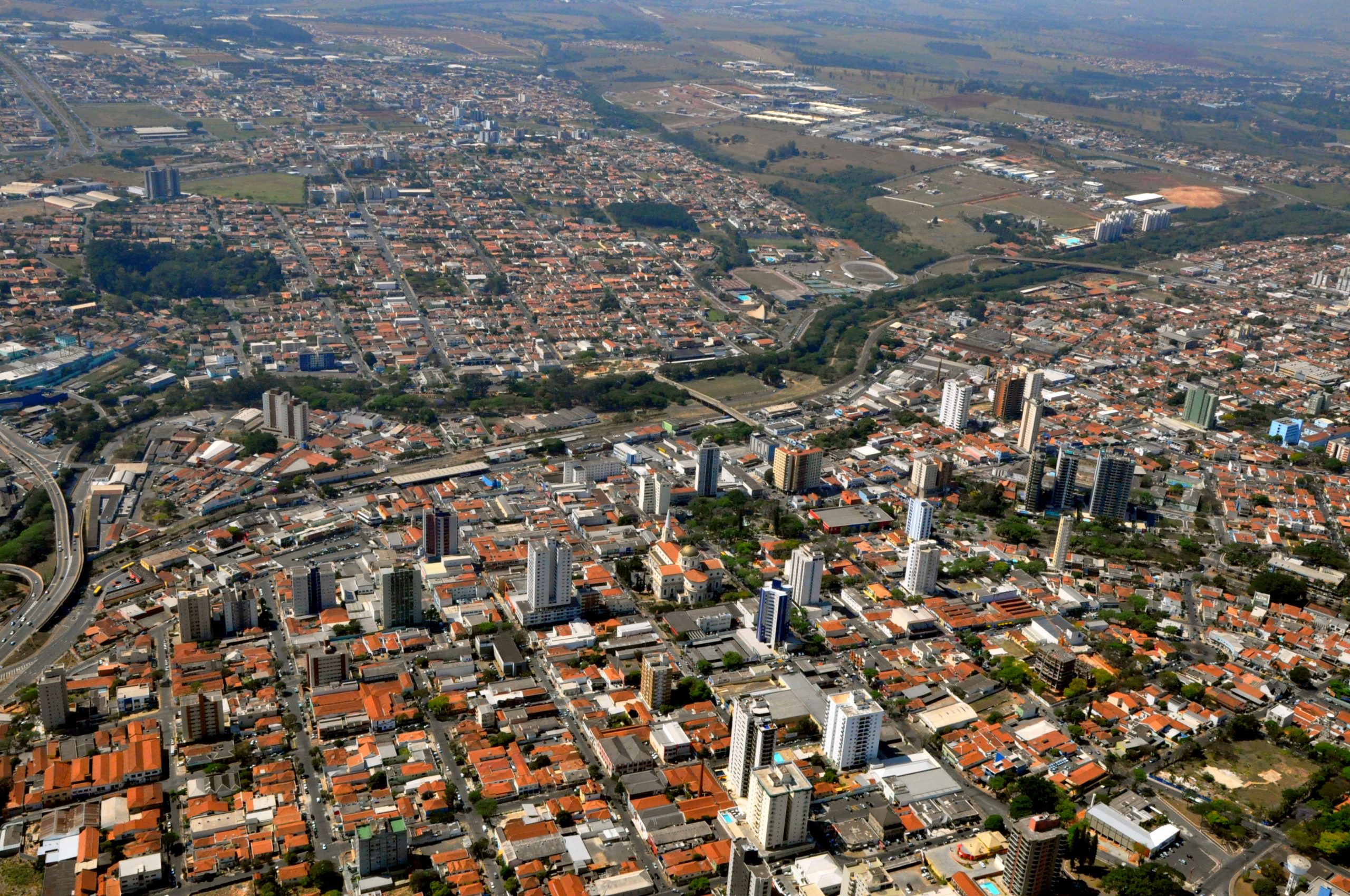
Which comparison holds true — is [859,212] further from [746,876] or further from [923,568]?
[746,876]

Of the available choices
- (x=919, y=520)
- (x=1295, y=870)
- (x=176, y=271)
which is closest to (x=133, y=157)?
(x=176, y=271)

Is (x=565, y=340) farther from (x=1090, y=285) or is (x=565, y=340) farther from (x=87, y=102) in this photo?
(x=87, y=102)

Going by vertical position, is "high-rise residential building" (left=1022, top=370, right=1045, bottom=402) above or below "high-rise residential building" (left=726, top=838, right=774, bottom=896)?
above

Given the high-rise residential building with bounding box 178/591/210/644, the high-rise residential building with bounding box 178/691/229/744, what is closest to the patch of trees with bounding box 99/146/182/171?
the high-rise residential building with bounding box 178/591/210/644

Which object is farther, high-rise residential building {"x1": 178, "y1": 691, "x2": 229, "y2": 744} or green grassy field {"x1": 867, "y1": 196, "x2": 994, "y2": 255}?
green grassy field {"x1": 867, "y1": 196, "x2": 994, "y2": 255}

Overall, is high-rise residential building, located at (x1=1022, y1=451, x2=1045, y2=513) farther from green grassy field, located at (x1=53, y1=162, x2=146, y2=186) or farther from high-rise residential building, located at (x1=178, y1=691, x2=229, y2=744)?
green grassy field, located at (x1=53, y1=162, x2=146, y2=186)

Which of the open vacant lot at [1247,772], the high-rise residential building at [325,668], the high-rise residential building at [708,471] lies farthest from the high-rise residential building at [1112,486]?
the high-rise residential building at [325,668]
